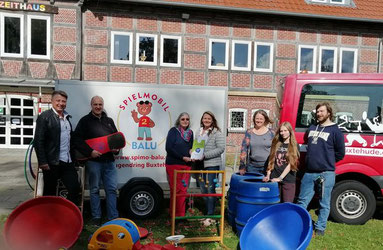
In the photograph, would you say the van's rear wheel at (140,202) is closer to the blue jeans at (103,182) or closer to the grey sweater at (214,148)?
the blue jeans at (103,182)

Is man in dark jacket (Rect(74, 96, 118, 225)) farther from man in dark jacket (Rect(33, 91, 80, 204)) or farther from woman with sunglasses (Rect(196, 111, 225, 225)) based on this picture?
woman with sunglasses (Rect(196, 111, 225, 225))

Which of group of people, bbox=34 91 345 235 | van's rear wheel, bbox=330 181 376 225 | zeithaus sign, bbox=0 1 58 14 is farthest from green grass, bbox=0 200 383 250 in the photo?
zeithaus sign, bbox=0 1 58 14

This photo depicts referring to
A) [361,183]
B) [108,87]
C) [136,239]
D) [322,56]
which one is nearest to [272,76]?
[322,56]

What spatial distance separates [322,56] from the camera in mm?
14062

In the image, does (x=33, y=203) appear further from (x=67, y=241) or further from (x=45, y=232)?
(x=67, y=241)

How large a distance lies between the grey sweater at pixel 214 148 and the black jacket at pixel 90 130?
1.38 m

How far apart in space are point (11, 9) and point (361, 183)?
44.0ft

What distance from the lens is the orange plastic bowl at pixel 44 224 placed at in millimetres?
3205

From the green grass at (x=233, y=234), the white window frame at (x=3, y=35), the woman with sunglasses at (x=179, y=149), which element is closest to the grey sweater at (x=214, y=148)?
the woman with sunglasses at (x=179, y=149)

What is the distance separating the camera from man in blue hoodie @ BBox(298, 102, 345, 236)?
13.7ft

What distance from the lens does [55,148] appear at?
12.8 ft

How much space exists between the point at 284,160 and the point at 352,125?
1.53 meters

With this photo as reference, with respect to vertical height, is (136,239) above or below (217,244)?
above

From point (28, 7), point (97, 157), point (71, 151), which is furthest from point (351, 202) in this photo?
point (28, 7)
